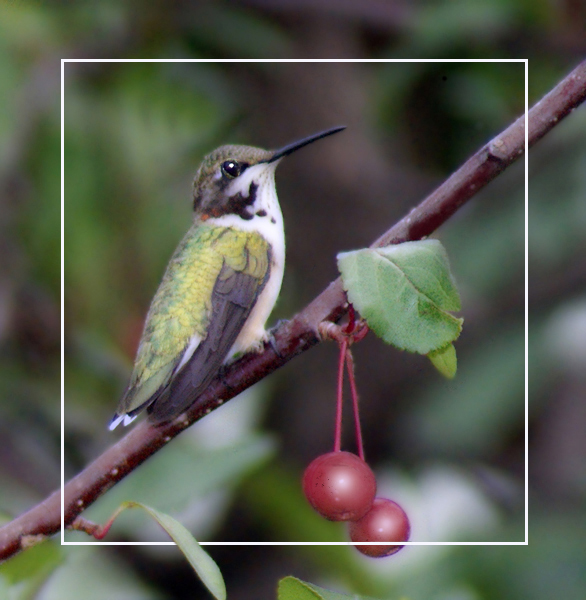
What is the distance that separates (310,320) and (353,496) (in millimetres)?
297

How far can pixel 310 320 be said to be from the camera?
55.3 inches

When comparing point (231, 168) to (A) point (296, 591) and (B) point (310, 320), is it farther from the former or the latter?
(A) point (296, 591)

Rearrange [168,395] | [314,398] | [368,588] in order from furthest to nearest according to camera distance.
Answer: [314,398], [368,588], [168,395]

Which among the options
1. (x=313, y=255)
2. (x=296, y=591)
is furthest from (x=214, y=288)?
(x=313, y=255)

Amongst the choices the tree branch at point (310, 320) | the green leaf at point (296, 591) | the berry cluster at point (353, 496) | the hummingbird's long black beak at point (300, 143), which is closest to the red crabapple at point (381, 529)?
the berry cluster at point (353, 496)

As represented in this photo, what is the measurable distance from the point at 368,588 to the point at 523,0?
1.67 meters

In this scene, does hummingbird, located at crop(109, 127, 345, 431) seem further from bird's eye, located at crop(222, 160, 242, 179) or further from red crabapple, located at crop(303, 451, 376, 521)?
red crabapple, located at crop(303, 451, 376, 521)

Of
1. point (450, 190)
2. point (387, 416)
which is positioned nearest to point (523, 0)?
point (450, 190)

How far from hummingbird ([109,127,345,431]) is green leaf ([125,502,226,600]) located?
0.20 meters

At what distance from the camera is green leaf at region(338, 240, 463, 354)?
52.1 inches

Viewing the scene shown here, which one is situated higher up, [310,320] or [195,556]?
[310,320]

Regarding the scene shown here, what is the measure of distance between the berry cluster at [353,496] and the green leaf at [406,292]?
83 millimetres

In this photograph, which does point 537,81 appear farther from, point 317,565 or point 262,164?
point 317,565

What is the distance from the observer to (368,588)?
90.0 inches
